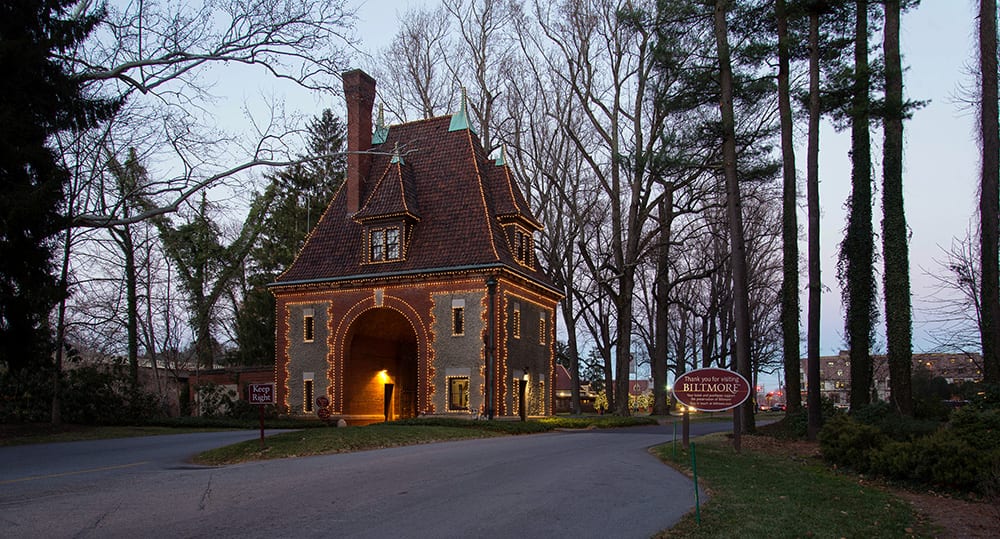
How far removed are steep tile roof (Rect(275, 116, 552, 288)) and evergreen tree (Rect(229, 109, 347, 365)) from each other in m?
9.04

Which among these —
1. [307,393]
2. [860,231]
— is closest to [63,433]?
[307,393]

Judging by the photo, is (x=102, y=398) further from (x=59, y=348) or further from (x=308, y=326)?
(x=308, y=326)

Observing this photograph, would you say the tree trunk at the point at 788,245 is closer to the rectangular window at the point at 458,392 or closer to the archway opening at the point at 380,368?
the rectangular window at the point at 458,392

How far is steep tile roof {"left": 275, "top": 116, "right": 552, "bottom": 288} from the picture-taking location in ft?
107

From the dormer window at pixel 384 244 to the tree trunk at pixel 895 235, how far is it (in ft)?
62.4

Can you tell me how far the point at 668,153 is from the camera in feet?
81.5

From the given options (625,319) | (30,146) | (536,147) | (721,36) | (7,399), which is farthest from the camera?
(536,147)

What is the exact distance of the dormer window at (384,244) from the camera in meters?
33.8

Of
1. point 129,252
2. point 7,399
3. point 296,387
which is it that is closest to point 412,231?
point 296,387

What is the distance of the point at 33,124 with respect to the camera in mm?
17516

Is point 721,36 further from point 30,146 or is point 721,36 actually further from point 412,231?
point 30,146

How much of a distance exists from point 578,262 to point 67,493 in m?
39.9

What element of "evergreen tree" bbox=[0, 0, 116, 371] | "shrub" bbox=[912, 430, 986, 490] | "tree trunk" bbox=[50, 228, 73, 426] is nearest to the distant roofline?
"tree trunk" bbox=[50, 228, 73, 426]

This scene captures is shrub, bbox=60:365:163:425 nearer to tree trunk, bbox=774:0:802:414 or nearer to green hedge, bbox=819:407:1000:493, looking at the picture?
tree trunk, bbox=774:0:802:414
